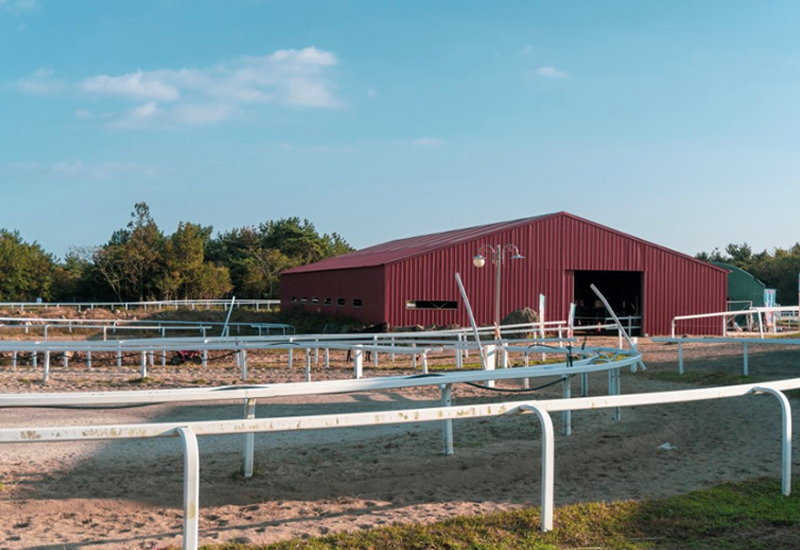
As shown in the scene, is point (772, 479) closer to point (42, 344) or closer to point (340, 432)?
point (340, 432)

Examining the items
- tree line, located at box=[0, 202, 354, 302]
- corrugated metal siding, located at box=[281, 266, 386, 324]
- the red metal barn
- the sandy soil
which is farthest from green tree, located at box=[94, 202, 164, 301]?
the sandy soil

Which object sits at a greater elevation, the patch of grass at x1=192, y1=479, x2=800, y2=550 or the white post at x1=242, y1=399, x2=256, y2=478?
the white post at x1=242, y1=399, x2=256, y2=478

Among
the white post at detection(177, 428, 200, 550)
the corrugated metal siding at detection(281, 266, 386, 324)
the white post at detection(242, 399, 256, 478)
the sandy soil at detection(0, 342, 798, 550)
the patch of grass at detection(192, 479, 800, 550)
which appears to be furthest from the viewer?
the corrugated metal siding at detection(281, 266, 386, 324)

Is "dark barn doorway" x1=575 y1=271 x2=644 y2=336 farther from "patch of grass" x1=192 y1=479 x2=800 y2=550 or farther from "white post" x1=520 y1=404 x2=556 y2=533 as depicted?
"white post" x1=520 y1=404 x2=556 y2=533

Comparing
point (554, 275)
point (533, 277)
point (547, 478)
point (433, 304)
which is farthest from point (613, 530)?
point (554, 275)

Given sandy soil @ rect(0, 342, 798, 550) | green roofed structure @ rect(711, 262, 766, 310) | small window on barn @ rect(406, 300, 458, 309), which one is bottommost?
sandy soil @ rect(0, 342, 798, 550)

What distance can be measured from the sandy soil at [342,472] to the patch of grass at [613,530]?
29 centimetres

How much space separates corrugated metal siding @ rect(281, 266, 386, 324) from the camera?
2738 centimetres

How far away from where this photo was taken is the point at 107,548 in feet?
13.8

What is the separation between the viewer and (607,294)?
3422 cm

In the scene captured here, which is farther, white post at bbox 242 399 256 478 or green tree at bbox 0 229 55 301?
green tree at bbox 0 229 55 301

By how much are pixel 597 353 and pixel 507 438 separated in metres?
2.94

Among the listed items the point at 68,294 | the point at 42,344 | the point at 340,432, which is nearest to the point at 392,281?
the point at 42,344

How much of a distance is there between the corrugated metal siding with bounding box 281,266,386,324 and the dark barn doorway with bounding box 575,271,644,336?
9249 millimetres
